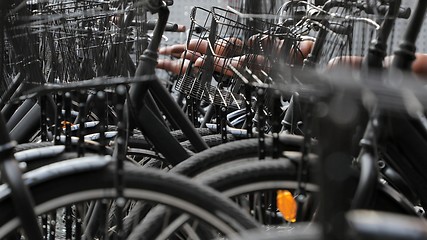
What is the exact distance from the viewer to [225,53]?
352cm

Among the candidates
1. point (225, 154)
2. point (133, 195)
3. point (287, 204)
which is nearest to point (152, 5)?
point (225, 154)

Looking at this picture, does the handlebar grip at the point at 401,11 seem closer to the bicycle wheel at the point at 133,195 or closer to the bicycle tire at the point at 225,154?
the bicycle tire at the point at 225,154

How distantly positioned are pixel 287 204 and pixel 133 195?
20.1 inches

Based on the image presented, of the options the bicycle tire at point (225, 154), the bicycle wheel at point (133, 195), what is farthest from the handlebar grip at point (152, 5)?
the bicycle wheel at point (133, 195)

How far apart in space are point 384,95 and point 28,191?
92 cm

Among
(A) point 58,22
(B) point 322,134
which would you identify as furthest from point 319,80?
(A) point 58,22

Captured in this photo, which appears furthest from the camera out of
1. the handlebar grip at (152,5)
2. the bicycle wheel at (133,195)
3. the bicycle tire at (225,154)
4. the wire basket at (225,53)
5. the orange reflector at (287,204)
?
the wire basket at (225,53)

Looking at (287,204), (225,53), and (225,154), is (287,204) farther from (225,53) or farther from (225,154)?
(225,53)

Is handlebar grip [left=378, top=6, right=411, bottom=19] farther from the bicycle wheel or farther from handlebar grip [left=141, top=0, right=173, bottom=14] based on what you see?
the bicycle wheel

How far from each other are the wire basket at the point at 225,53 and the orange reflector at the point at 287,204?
0.85m

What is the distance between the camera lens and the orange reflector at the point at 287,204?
89.5 inches

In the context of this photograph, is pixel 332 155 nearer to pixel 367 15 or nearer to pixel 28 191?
pixel 28 191

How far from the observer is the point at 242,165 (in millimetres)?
2314

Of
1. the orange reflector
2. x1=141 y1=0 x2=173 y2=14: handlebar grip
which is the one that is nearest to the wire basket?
x1=141 y1=0 x2=173 y2=14: handlebar grip
